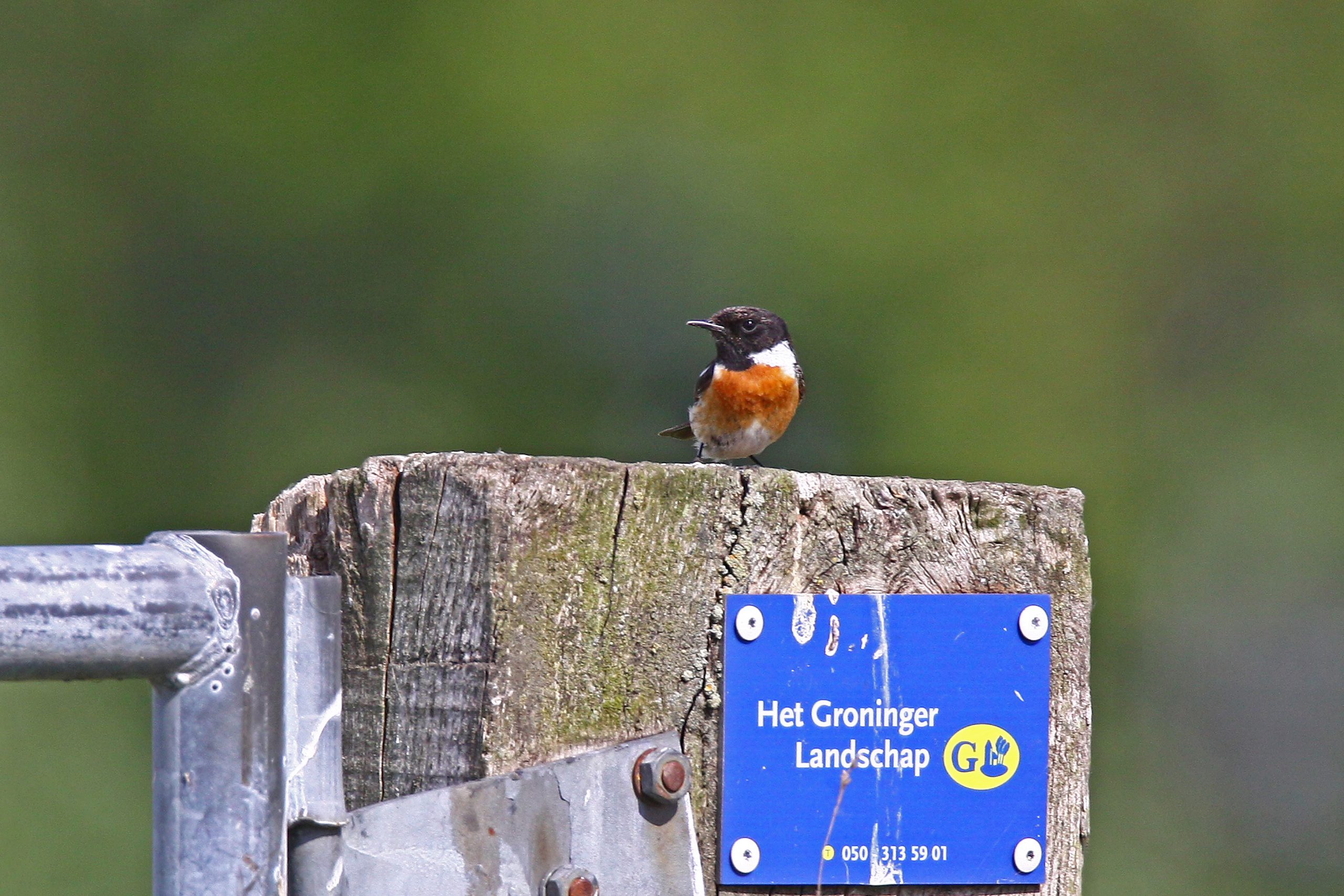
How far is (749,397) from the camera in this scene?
5.40 metres

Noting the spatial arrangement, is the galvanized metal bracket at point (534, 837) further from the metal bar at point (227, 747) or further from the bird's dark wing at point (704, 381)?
the bird's dark wing at point (704, 381)

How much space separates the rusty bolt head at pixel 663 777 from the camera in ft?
4.71

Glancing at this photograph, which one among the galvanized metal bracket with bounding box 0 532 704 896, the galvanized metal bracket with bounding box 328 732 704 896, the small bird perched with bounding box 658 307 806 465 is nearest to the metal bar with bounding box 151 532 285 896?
the galvanized metal bracket with bounding box 0 532 704 896

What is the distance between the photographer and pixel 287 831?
126 centimetres

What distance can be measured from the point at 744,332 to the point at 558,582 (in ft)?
13.6

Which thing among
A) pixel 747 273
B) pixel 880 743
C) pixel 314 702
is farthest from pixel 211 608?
pixel 747 273

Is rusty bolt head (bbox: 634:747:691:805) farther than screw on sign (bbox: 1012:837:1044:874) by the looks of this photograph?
No

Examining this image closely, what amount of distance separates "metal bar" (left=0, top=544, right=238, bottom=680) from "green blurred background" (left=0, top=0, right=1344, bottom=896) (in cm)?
779

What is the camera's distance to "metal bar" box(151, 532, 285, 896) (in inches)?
44.2

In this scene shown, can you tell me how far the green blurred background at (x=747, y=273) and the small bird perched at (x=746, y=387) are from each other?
128 inches

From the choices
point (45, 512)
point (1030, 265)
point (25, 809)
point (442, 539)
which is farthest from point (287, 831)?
point (1030, 265)

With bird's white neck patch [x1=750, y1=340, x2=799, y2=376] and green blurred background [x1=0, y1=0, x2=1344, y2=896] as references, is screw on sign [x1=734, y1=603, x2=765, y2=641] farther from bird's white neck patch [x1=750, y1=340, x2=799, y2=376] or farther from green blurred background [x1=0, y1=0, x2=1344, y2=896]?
green blurred background [x1=0, y1=0, x2=1344, y2=896]

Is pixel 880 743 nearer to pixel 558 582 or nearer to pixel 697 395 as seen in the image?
pixel 558 582

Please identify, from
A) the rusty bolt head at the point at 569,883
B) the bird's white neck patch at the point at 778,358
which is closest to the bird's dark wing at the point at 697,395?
the bird's white neck patch at the point at 778,358
